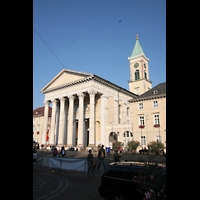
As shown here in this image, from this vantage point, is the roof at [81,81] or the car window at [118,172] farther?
the roof at [81,81]

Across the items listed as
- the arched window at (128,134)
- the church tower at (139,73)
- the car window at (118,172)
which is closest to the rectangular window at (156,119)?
the arched window at (128,134)

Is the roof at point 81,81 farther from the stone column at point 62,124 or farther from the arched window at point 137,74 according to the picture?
the arched window at point 137,74

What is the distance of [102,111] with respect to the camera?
39.0m

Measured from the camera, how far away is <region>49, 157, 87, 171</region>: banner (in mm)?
12102

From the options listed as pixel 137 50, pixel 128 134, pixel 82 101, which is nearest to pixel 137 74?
pixel 137 50

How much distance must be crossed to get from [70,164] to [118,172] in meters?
6.96

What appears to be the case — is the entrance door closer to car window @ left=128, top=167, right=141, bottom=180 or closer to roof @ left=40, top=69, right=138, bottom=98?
roof @ left=40, top=69, right=138, bottom=98

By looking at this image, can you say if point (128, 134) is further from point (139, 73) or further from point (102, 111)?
point (139, 73)

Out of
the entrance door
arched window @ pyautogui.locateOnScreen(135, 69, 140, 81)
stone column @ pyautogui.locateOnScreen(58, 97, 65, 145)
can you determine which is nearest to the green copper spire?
arched window @ pyautogui.locateOnScreen(135, 69, 140, 81)

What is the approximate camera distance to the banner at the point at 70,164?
12.1 metres

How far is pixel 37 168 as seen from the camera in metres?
15.9
